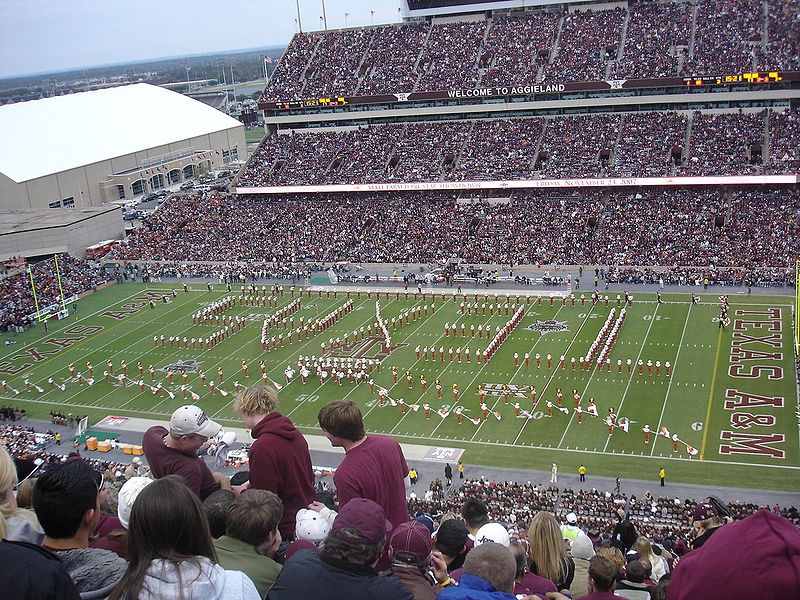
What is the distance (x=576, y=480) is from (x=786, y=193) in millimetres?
24348

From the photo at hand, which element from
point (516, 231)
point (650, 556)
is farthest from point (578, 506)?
point (516, 231)

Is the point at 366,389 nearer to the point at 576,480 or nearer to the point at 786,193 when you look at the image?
the point at 576,480

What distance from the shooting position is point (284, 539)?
556 cm

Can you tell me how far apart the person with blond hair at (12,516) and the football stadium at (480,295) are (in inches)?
21.9

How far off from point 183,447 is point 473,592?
2.66 metres

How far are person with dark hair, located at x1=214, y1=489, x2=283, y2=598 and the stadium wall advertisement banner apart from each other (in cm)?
3765

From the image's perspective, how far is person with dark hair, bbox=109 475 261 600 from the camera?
10.7 feet

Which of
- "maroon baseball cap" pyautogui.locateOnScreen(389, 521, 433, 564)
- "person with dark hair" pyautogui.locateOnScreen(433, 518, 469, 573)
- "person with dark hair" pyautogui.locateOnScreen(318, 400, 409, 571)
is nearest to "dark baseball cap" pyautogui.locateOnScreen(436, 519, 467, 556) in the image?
"person with dark hair" pyautogui.locateOnScreen(433, 518, 469, 573)

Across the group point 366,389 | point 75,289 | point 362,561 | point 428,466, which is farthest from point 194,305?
A: point 362,561

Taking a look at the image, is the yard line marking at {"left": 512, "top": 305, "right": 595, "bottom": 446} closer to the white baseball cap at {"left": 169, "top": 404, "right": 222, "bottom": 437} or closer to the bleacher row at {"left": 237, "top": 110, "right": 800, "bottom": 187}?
the bleacher row at {"left": 237, "top": 110, "right": 800, "bottom": 187}

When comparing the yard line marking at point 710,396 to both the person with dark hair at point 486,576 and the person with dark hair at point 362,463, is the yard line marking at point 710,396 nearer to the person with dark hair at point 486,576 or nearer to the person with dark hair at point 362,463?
the person with dark hair at point 362,463

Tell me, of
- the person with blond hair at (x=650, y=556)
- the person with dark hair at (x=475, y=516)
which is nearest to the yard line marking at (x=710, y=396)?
the person with blond hair at (x=650, y=556)

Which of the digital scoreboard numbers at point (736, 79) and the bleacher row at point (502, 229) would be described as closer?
the bleacher row at point (502, 229)

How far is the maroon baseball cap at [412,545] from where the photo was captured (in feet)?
14.7
